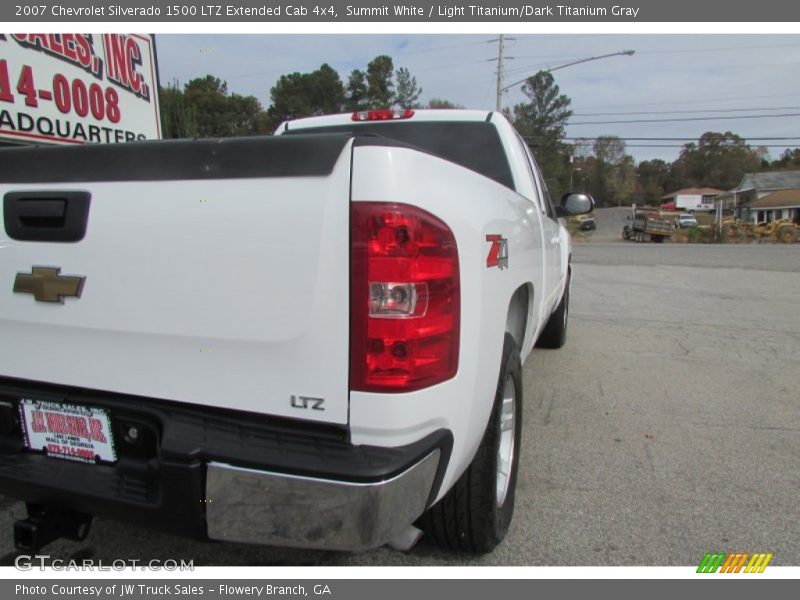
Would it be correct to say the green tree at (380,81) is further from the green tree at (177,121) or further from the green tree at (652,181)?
the green tree at (652,181)

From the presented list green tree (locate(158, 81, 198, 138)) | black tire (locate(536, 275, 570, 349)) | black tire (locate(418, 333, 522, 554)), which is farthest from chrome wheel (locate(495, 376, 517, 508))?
green tree (locate(158, 81, 198, 138))

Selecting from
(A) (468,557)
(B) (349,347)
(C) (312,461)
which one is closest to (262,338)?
(B) (349,347)

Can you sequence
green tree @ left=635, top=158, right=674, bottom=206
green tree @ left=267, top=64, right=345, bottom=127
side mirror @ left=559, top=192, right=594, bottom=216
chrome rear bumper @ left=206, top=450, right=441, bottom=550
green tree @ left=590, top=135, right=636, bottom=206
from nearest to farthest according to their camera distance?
chrome rear bumper @ left=206, top=450, right=441, bottom=550 → side mirror @ left=559, top=192, right=594, bottom=216 → green tree @ left=267, top=64, right=345, bottom=127 → green tree @ left=590, top=135, right=636, bottom=206 → green tree @ left=635, top=158, right=674, bottom=206

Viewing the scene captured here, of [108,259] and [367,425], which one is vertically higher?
[108,259]

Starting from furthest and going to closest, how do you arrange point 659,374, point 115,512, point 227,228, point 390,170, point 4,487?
point 659,374 < point 4,487 < point 115,512 < point 227,228 < point 390,170

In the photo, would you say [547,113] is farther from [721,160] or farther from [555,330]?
[555,330]

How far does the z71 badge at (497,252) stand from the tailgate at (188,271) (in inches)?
22.3

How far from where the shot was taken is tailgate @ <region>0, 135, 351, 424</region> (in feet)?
4.99

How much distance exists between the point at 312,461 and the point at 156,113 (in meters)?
4.69

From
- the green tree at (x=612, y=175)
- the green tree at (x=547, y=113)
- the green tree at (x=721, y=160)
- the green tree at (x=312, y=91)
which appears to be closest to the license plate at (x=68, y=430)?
the green tree at (x=312, y=91)

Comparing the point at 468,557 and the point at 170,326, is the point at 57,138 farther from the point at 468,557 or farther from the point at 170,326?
the point at 468,557

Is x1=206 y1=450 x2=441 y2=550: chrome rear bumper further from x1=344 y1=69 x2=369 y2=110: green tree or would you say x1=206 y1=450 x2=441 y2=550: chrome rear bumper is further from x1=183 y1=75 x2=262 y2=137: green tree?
x1=344 y1=69 x2=369 y2=110: green tree

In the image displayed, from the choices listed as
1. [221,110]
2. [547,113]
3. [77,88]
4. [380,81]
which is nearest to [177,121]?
[77,88]

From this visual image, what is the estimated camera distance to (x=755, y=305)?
853cm
